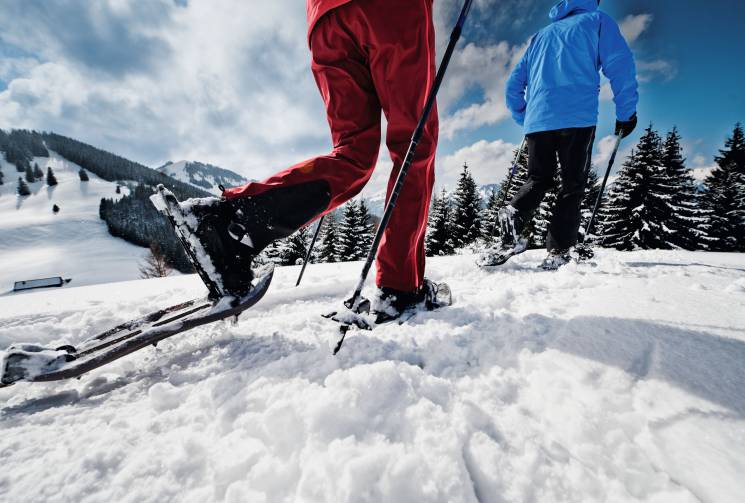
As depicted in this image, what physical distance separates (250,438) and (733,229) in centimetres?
3109

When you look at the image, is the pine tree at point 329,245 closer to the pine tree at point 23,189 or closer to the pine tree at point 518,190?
the pine tree at point 518,190

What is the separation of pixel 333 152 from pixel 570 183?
2.33m

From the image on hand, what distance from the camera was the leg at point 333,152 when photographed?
53.7 inches

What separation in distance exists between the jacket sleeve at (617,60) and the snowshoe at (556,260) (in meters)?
1.50

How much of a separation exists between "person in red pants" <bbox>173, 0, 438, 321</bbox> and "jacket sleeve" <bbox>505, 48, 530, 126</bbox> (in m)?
2.24

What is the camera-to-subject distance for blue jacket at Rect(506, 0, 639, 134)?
8.40ft

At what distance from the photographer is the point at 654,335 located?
3.93 ft

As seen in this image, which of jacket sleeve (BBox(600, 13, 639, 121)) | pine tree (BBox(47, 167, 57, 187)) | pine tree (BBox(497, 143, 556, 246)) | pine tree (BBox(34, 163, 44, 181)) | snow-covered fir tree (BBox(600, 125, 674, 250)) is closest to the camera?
jacket sleeve (BBox(600, 13, 639, 121))

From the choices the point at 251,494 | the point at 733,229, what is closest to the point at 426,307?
the point at 251,494

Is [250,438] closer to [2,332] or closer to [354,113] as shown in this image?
[354,113]

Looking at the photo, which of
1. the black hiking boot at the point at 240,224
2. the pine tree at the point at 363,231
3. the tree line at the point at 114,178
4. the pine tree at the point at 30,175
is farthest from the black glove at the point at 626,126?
the pine tree at the point at 30,175

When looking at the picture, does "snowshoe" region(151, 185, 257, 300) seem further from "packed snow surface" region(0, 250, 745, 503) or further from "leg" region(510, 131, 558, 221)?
"leg" region(510, 131, 558, 221)

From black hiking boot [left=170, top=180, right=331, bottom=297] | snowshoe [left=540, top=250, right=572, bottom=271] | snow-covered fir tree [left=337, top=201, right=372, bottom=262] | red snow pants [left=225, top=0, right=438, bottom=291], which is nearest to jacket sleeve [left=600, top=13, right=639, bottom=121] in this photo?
snowshoe [left=540, top=250, right=572, bottom=271]

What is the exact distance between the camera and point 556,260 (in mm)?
2801
